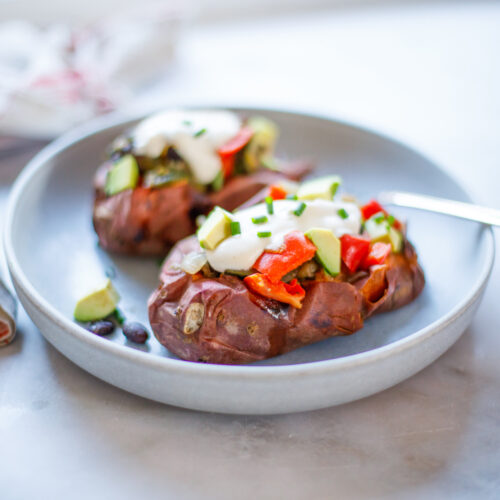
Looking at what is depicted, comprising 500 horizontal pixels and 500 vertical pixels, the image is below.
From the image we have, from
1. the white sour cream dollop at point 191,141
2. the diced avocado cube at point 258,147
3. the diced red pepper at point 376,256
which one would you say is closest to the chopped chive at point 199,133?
the white sour cream dollop at point 191,141

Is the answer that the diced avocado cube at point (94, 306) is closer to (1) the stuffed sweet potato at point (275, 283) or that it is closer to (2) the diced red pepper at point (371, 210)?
(1) the stuffed sweet potato at point (275, 283)

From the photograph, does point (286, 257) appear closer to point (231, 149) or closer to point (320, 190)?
point (320, 190)

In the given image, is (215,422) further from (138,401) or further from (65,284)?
(65,284)

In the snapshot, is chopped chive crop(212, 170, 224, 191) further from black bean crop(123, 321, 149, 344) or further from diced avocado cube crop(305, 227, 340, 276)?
black bean crop(123, 321, 149, 344)

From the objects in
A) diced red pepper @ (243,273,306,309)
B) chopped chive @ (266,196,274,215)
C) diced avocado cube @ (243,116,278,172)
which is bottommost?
diced red pepper @ (243,273,306,309)

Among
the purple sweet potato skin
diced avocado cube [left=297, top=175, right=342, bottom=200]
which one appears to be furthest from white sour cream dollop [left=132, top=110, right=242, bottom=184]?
diced avocado cube [left=297, top=175, right=342, bottom=200]

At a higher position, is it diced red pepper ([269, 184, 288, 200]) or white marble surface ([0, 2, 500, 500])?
diced red pepper ([269, 184, 288, 200])
